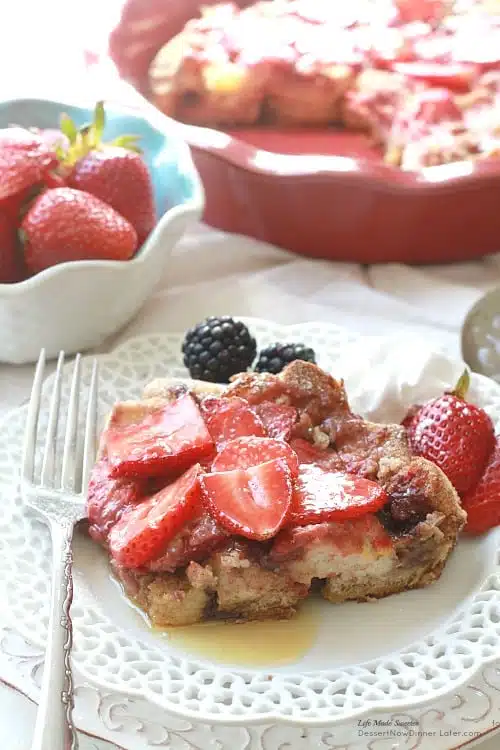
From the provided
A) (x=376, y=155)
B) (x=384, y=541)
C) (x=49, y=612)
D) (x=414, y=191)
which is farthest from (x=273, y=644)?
(x=376, y=155)

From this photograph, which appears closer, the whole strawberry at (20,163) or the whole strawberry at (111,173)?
the whole strawberry at (20,163)

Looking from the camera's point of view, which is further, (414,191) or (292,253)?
(292,253)

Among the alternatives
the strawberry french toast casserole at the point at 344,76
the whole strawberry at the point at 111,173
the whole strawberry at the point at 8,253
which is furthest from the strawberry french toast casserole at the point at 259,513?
the strawberry french toast casserole at the point at 344,76

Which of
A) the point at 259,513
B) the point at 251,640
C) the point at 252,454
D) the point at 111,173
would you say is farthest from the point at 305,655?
the point at 111,173

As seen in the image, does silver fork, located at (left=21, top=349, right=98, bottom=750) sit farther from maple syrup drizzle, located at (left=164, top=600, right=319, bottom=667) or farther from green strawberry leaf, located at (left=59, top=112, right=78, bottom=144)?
green strawberry leaf, located at (left=59, top=112, right=78, bottom=144)

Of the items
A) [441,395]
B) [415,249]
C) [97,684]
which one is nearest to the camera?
[97,684]

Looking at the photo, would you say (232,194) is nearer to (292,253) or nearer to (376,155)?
(292,253)

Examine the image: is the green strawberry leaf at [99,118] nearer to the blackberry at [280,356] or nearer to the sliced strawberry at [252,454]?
the blackberry at [280,356]
